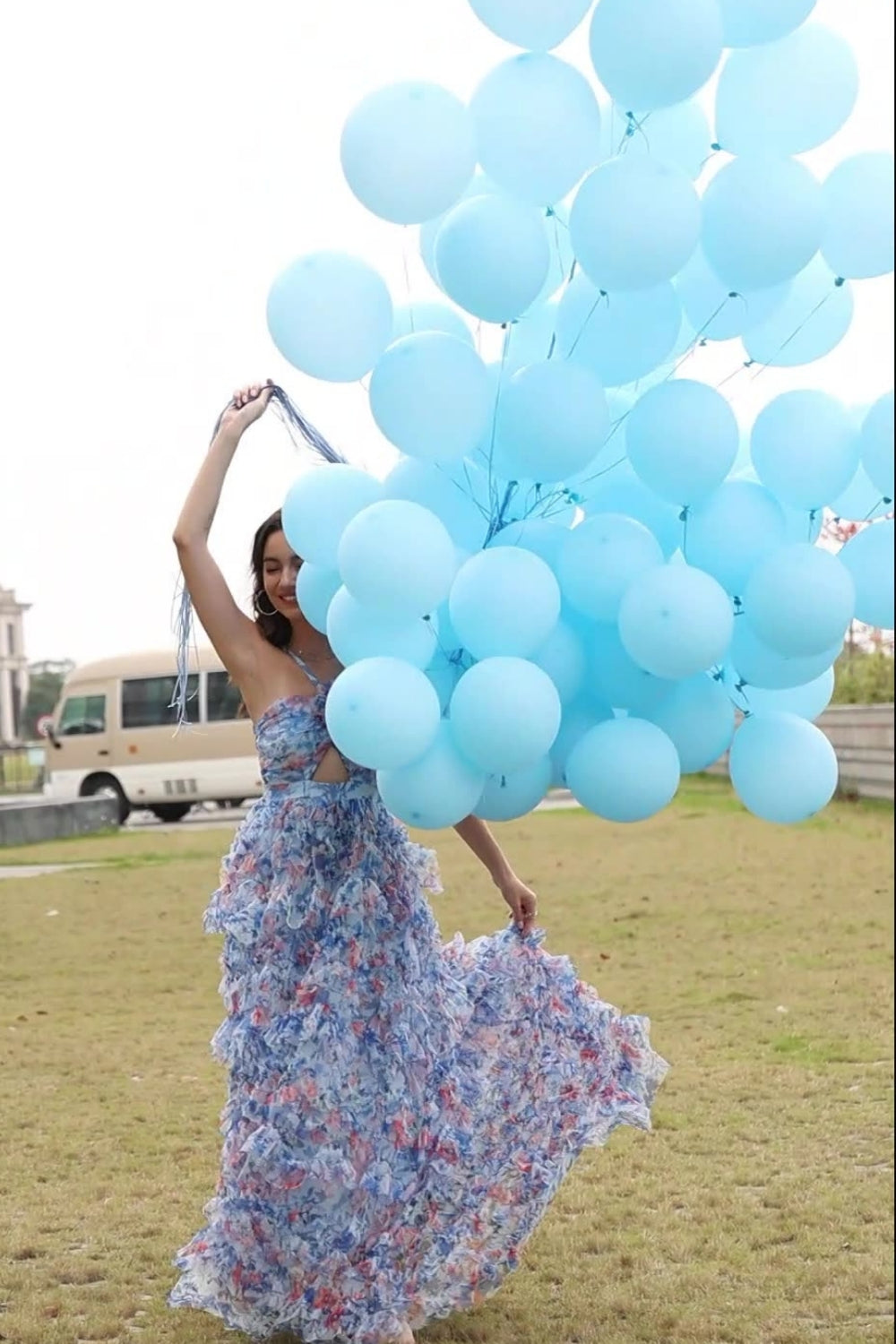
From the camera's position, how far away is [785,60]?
2.34 meters

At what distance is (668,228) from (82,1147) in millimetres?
2534

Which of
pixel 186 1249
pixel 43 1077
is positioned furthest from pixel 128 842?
pixel 186 1249

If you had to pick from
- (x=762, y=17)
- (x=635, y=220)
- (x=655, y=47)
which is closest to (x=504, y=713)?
(x=635, y=220)

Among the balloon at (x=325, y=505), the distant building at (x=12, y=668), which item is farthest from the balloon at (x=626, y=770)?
the distant building at (x=12, y=668)

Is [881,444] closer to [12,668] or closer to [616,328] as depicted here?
[616,328]

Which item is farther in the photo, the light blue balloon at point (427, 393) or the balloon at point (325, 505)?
the balloon at point (325, 505)

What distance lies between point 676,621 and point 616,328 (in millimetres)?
458

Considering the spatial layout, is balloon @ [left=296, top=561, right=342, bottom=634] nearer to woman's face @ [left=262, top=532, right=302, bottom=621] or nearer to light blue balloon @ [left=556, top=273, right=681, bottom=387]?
woman's face @ [left=262, top=532, right=302, bottom=621]

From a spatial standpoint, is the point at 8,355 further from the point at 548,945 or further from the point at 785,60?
the point at 548,945

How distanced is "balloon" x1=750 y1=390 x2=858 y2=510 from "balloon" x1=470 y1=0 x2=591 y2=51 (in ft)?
1.96

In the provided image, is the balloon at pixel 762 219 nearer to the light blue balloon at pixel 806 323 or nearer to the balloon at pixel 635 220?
the balloon at pixel 635 220

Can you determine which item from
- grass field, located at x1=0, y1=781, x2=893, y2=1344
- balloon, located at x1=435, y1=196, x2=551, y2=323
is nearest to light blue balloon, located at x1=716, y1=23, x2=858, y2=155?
balloon, located at x1=435, y1=196, x2=551, y2=323

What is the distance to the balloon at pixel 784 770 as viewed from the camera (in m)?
2.41

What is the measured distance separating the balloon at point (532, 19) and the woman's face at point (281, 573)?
0.83 metres
